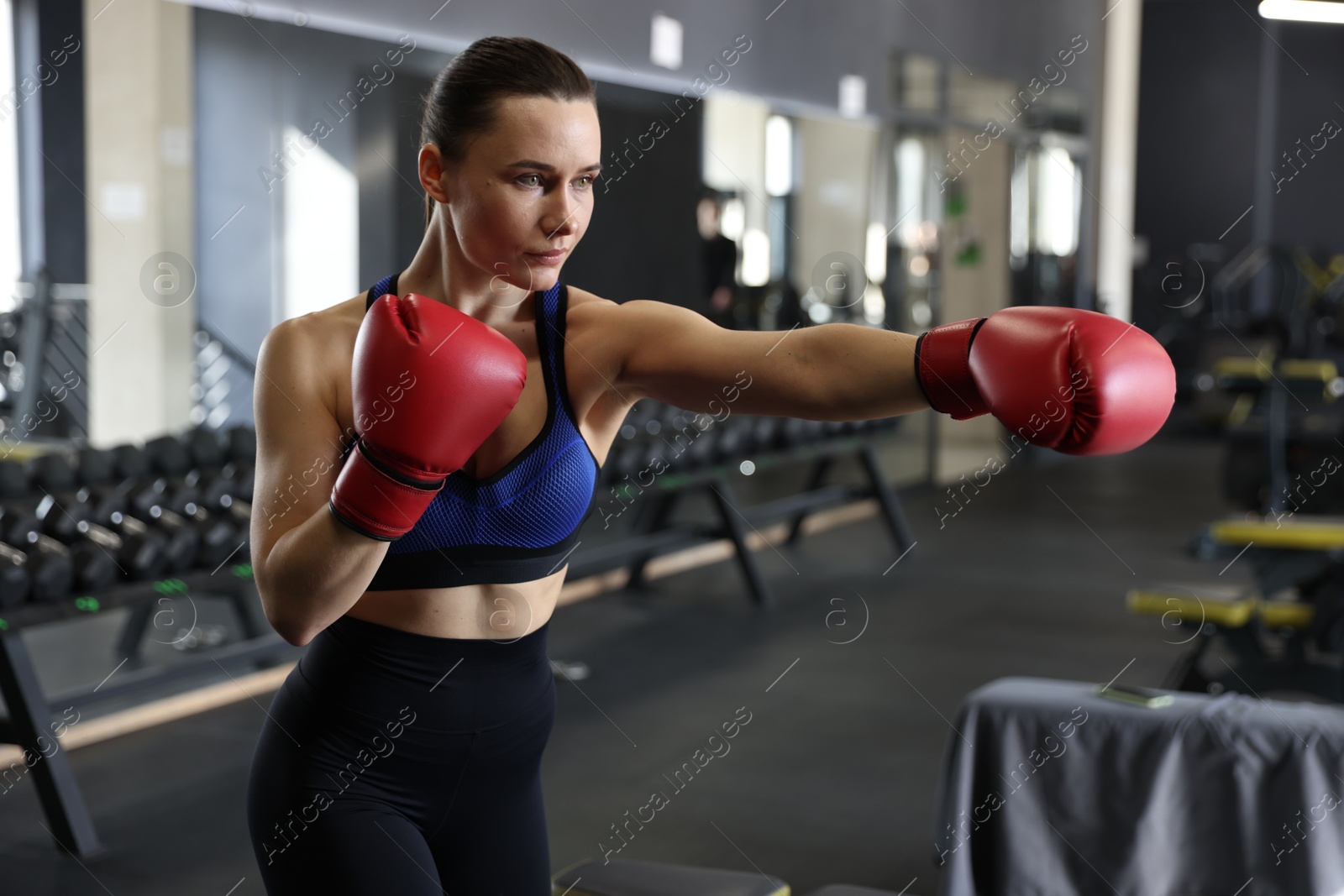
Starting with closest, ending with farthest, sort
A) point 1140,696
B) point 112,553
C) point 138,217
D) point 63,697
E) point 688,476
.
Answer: point 1140,696
point 63,697
point 112,553
point 138,217
point 688,476

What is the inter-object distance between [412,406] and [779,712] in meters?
3.19

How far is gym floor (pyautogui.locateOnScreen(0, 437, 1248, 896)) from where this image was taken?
3023mm

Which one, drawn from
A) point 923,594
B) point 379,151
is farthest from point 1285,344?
point 379,151

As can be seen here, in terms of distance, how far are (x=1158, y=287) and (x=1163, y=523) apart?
19.7ft

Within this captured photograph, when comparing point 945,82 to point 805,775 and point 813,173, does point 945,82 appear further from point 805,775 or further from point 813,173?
point 805,775

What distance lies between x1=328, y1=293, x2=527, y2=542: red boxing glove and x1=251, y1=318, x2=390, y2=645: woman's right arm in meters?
0.03

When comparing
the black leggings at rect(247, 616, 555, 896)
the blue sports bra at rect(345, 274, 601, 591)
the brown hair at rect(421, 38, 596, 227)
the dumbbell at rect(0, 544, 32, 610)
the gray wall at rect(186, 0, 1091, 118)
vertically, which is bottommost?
the dumbbell at rect(0, 544, 32, 610)

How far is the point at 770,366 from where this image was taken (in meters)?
1.16

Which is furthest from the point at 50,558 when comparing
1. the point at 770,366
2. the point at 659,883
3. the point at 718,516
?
the point at 718,516

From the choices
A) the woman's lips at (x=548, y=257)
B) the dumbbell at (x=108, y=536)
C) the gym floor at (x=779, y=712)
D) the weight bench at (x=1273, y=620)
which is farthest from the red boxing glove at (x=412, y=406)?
the weight bench at (x=1273, y=620)

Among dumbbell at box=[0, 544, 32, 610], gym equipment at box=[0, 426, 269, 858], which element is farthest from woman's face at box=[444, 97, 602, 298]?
dumbbell at box=[0, 544, 32, 610]

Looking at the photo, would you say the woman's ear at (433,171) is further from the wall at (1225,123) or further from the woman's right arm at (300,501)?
the wall at (1225,123)

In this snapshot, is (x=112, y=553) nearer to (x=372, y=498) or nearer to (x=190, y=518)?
(x=190, y=518)

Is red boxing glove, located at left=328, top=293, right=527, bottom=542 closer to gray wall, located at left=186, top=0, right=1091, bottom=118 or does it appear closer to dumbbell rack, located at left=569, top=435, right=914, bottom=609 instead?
dumbbell rack, located at left=569, top=435, right=914, bottom=609
